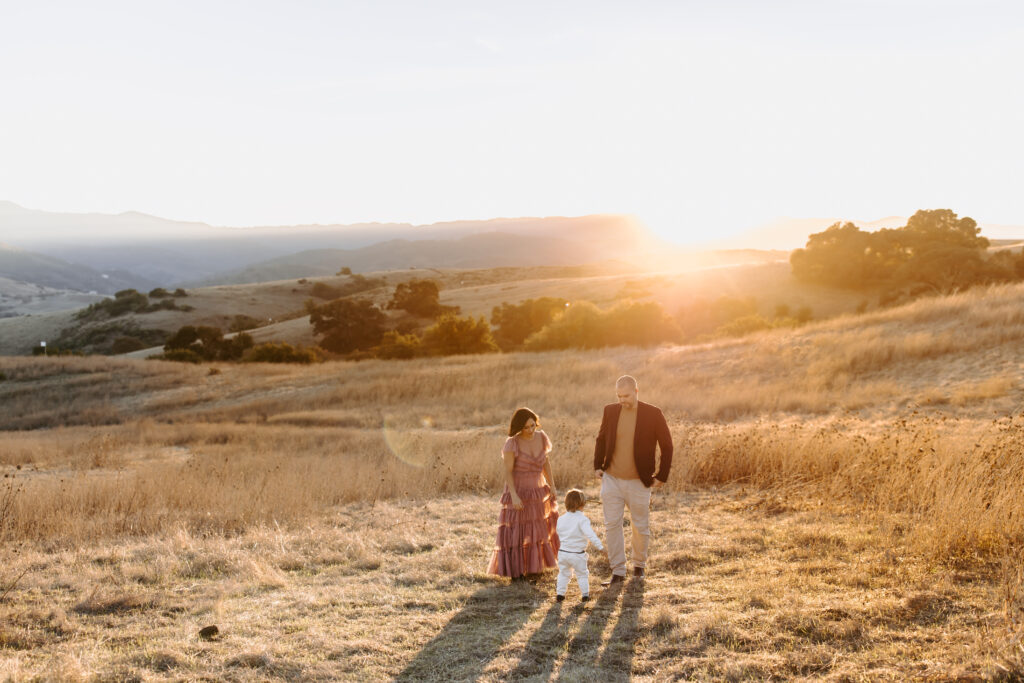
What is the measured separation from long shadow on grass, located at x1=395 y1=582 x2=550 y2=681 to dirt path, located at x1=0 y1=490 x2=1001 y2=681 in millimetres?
21

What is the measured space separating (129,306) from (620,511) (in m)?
86.2

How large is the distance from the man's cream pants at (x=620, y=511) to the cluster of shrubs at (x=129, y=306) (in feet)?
270

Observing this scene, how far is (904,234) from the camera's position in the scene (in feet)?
161

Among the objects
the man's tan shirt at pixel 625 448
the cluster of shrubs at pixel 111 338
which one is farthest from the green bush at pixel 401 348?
the man's tan shirt at pixel 625 448

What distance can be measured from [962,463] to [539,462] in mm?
5857

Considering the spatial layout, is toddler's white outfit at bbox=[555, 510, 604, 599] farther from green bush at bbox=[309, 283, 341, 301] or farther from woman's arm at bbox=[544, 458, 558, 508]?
green bush at bbox=[309, 283, 341, 301]

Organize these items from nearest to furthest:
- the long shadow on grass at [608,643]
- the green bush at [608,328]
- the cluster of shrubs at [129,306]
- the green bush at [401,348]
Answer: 1. the long shadow on grass at [608,643]
2. the green bush at [608,328]
3. the green bush at [401,348]
4. the cluster of shrubs at [129,306]

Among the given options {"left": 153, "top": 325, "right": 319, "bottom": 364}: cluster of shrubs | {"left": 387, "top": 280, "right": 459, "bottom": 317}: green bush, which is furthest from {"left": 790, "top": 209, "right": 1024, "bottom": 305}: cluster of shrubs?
{"left": 153, "top": 325, "right": 319, "bottom": 364}: cluster of shrubs

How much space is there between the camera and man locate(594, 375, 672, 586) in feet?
21.4

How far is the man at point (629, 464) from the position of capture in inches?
257

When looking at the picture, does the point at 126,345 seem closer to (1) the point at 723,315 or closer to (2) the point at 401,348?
(2) the point at 401,348

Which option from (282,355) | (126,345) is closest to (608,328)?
(282,355)

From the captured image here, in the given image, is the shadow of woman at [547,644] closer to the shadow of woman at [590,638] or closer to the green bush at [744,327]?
the shadow of woman at [590,638]

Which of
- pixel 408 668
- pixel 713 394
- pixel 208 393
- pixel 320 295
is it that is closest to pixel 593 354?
pixel 713 394
